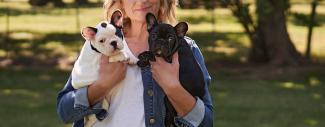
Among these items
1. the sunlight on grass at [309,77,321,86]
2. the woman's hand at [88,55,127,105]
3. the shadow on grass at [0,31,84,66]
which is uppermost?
the woman's hand at [88,55,127,105]

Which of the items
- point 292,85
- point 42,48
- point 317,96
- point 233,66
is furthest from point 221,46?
point 317,96

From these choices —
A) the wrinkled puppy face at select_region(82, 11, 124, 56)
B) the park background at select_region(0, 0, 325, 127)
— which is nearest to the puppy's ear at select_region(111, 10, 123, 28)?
the wrinkled puppy face at select_region(82, 11, 124, 56)

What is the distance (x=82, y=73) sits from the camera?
8.65ft

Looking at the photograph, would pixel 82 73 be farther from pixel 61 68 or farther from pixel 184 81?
pixel 61 68

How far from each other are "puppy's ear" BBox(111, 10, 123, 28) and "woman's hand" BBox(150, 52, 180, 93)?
20 centimetres

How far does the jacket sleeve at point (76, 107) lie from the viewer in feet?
8.69

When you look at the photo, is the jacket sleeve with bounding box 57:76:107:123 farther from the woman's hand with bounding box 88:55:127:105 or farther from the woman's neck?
the woman's neck

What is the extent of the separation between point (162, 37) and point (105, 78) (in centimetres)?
26

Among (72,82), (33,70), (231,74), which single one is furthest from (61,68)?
(72,82)

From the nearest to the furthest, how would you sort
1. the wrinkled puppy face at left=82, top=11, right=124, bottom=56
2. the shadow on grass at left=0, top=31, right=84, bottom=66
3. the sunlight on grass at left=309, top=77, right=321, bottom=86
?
the wrinkled puppy face at left=82, top=11, right=124, bottom=56
the sunlight on grass at left=309, top=77, right=321, bottom=86
the shadow on grass at left=0, top=31, right=84, bottom=66

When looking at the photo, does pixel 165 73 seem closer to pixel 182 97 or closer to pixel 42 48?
pixel 182 97

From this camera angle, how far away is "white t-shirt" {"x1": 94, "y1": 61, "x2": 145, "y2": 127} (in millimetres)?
2627

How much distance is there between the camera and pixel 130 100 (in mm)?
2627

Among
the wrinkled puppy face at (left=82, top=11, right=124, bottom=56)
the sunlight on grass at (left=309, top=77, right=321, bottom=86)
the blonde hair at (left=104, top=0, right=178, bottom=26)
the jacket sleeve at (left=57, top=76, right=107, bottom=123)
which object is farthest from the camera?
the sunlight on grass at (left=309, top=77, right=321, bottom=86)
